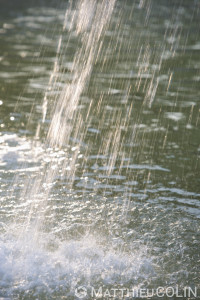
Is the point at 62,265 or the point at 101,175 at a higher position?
the point at 62,265

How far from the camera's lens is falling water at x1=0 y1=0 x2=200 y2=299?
12.3ft

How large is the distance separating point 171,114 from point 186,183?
2273mm

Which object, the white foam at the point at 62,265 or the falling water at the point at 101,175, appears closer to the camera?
the white foam at the point at 62,265

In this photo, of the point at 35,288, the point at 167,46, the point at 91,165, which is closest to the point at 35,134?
the point at 91,165
